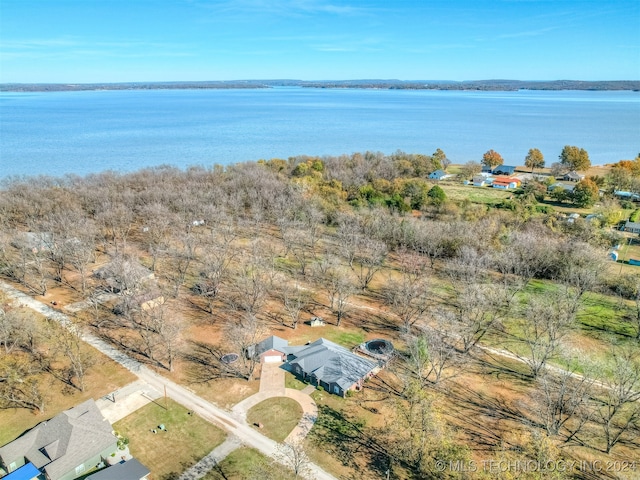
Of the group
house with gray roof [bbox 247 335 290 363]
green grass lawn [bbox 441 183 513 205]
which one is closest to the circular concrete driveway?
house with gray roof [bbox 247 335 290 363]

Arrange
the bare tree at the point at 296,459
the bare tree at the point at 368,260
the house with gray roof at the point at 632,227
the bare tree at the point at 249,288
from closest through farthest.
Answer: the bare tree at the point at 296,459, the bare tree at the point at 249,288, the bare tree at the point at 368,260, the house with gray roof at the point at 632,227

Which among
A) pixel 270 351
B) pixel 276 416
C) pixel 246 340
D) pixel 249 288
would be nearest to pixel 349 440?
pixel 276 416

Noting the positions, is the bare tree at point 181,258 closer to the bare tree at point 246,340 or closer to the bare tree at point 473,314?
the bare tree at point 246,340

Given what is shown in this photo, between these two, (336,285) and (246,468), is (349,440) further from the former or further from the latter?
(336,285)

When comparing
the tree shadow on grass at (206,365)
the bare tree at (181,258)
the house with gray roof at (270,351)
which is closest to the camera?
the tree shadow on grass at (206,365)

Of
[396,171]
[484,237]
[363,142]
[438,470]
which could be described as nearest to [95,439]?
[438,470]

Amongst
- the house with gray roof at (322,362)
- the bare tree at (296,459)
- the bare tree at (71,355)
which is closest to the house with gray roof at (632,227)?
the house with gray roof at (322,362)
